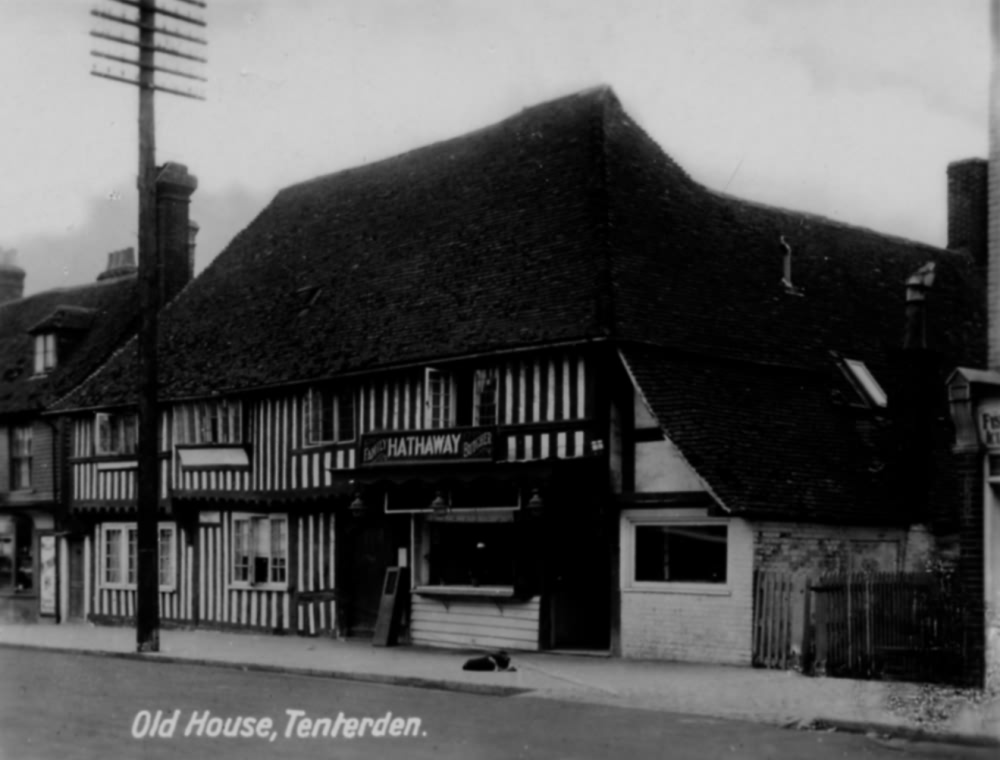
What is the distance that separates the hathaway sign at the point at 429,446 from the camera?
2245 cm

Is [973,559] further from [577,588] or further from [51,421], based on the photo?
[51,421]

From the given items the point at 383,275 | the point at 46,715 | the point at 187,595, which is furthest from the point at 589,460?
the point at 187,595

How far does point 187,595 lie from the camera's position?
97.7 feet

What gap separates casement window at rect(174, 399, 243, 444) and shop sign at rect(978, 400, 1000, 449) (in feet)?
52.2

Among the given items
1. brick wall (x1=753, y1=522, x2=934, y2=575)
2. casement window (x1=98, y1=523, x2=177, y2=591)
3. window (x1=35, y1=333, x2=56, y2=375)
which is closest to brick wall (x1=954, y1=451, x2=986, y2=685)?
brick wall (x1=753, y1=522, x2=934, y2=575)

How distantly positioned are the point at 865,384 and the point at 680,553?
5894mm

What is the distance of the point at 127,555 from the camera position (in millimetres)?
31656

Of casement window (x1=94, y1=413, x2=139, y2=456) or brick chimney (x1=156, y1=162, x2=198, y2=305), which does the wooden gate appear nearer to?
Result: casement window (x1=94, y1=413, x2=139, y2=456)

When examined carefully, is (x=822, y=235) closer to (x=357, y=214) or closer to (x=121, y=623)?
(x=357, y=214)

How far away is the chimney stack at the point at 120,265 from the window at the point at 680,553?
21.4 metres

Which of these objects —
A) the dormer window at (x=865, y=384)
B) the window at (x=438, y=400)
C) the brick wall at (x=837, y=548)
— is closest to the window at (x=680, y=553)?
the brick wall at (x=837, y=548)

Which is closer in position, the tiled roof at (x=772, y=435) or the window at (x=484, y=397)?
the tiled roof at (x=772, y=435)

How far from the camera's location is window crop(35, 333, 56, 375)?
119 feet

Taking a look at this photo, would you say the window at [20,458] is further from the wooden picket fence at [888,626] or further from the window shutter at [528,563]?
the wooden picket fence at [888,626]
